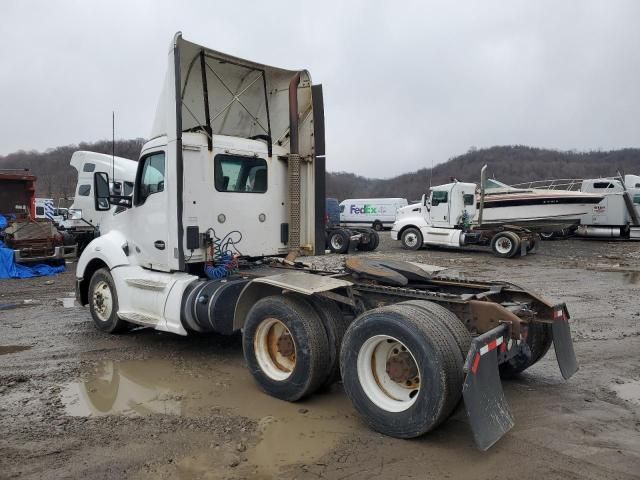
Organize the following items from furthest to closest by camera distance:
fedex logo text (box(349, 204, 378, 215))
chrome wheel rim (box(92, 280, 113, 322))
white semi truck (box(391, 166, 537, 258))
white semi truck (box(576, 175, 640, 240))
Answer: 1. fedex logo text (box(349, 204, 378, 215))
2. white semi truck (box(576, 175, 640, 240))
3. white semi truck (box(391, 166, 537, 258))
4. chrome wheel rim (box(92, 280, 113, 322))

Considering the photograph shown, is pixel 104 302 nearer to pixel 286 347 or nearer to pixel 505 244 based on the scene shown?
pixel 286 347

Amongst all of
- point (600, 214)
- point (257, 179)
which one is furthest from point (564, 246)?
point (257, 179)

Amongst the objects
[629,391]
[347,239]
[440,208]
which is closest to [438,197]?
[440,208]

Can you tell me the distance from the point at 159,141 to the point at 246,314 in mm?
2554

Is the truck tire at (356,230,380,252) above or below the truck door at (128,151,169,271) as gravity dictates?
below

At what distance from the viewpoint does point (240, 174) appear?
662 cm

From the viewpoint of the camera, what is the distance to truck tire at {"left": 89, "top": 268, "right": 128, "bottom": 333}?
683 centimetres

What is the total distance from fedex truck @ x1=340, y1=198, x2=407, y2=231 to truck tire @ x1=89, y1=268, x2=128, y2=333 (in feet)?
95.2

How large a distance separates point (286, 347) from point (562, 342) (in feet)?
8.28

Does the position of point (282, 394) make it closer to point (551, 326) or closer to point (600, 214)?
point (551, 326)

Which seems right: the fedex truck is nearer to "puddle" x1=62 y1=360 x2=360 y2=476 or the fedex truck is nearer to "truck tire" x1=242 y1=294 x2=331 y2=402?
"puddle" x1=62 y1=360 x2=360 y2=476

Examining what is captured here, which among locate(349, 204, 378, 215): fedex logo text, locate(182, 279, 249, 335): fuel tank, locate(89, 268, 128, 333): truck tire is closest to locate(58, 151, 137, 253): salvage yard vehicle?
locate(89, 268, 128, 333): truck tire

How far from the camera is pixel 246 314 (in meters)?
5.25

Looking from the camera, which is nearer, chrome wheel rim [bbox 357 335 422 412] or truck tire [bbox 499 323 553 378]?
chrome wheel rim [bbox 357 335 422 412]
